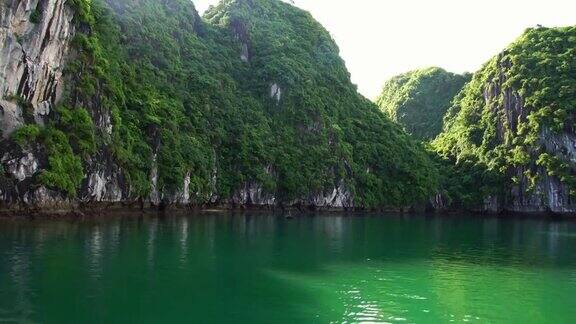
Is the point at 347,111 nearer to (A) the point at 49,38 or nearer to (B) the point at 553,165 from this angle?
(B) the point at 553,165

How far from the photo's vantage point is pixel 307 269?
2578 cm

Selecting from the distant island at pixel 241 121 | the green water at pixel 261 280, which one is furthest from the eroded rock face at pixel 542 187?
the green water at pixel 261 280

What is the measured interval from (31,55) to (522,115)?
302 ft

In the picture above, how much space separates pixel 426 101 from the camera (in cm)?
16850

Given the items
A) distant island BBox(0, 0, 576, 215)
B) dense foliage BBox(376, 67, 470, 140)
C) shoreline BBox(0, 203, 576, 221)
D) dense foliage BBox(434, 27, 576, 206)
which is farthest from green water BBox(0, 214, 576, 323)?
dense foliage BBox(376, 67, 470, 140)

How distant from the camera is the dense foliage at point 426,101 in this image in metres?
162

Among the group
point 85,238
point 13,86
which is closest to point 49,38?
point 13,86

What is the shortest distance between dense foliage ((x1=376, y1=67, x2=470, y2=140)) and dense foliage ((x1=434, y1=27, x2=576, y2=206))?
36.0m

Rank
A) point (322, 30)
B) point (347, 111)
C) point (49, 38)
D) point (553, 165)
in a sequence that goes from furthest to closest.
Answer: point (322, 30)
point (347, 111)
point (553, 165)
point (49, 38)

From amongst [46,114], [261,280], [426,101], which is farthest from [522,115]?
[261,280]

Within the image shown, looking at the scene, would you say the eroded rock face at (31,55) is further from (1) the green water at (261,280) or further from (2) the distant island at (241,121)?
(1) the green water at (261,280)

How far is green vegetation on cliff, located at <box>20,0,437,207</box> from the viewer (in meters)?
55.1

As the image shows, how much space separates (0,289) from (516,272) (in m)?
23.8

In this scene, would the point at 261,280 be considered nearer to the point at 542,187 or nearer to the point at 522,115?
the point at 542,187
